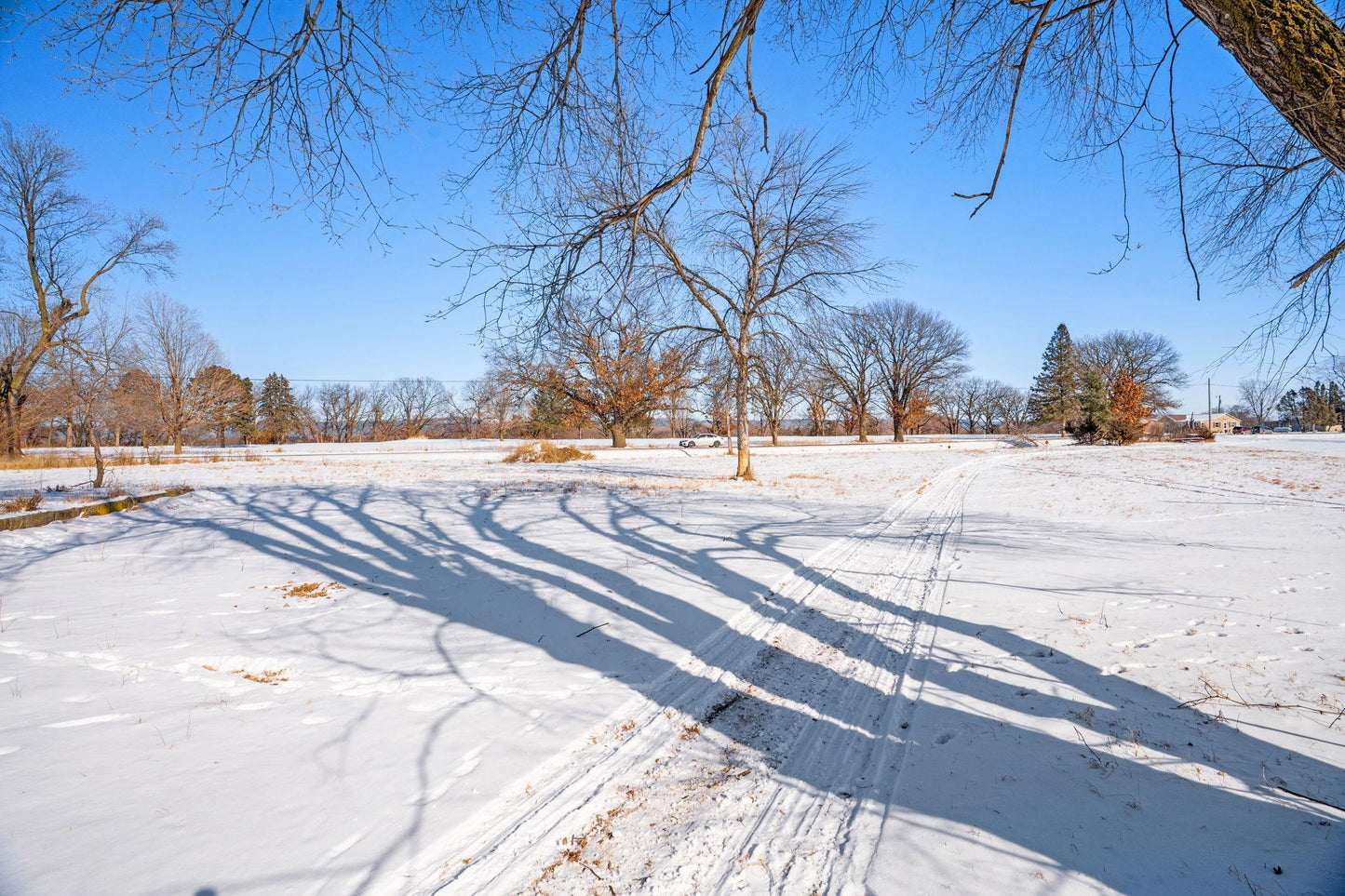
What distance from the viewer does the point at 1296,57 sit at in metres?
2.12

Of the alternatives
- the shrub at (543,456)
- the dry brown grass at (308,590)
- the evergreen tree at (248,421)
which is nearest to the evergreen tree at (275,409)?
the evergreen tree at (248,421)

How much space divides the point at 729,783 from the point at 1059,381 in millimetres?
71026

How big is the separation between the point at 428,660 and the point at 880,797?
11.1 feet

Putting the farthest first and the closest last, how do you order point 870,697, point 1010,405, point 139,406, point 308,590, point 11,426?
point 1010,405, point 139,406, point 11,426, point 308,590, point 870,697

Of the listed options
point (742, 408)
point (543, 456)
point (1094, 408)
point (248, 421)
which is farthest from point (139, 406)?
point (1094, 408)

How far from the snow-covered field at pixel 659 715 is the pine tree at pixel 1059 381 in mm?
60587

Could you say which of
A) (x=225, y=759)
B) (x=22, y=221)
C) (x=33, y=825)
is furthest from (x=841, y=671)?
(x=22, y=221)

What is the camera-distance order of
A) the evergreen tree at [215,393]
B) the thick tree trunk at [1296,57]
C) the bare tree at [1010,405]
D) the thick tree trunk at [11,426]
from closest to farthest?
the thick tree trunk at [1296,57]
the thick tree trunk at [11,426]
the evergreen tree at [215,393]
the bare tree at [1010,405]

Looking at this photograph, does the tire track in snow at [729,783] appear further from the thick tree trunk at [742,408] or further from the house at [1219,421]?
the house at [1219,421]

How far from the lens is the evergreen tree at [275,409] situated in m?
61.6

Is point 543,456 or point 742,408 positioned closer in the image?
point 742,408

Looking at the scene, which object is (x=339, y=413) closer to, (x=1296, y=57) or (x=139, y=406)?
(x=139, y=406)

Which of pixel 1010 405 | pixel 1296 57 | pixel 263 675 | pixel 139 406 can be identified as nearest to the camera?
pixel 1296 57

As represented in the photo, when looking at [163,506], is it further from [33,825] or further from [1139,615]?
[1139,615]
